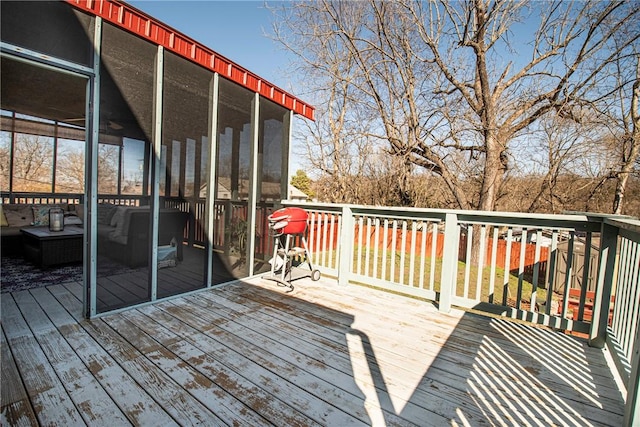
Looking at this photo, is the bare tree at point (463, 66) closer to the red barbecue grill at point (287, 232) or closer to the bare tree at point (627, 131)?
the bare tree at point (627, 131)

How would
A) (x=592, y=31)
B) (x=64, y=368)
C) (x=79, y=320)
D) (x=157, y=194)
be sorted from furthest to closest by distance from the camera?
(x=592, y=31) → (x=157, y=194) → (x=79, y=320) → (x=64, y=368)

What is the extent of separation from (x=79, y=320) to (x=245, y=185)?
2.20 metres

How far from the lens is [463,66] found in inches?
295

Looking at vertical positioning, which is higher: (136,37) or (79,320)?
(136,37)

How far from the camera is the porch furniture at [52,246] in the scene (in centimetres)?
412

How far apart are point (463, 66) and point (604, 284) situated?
673cm

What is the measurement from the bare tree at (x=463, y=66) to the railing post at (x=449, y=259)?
489 centimetres

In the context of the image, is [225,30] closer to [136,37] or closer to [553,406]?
[136,37]

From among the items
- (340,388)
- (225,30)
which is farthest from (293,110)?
(340,388)

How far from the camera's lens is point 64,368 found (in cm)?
190

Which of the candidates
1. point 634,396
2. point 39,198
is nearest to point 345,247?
point 634,396

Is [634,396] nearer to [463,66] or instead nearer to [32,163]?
[463,66]

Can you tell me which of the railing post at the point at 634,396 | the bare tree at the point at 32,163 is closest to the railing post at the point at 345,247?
the railing post at the point at 634,396

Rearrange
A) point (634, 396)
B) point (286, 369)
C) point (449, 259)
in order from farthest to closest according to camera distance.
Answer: point (449, 259)
point (286, 369)
point (634, 396)
